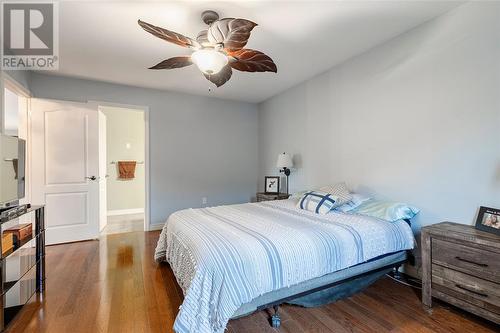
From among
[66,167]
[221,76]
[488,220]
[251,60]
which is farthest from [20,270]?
[488,220]

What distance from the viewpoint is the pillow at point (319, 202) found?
255 cm

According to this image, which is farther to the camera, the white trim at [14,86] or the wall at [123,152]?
the wall at [123,152]

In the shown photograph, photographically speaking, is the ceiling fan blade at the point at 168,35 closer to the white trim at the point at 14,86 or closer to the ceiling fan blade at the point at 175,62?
the ceiling fan blade at the point at 175,62

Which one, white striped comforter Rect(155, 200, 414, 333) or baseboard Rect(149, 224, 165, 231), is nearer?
white striped comforter Rect(155, 200, 414, 333)

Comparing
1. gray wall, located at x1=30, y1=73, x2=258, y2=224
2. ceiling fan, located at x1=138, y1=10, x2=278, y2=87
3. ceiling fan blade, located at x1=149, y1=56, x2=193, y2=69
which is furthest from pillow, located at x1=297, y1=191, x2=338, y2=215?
gray wall, located at x1=30, y1=73, x2=258, y2=224

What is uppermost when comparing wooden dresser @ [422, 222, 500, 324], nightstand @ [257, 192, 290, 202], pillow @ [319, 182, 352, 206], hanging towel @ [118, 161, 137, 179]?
hanging towel @ [118, 161, 137, 179]

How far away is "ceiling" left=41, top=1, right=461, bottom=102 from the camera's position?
2037 mm

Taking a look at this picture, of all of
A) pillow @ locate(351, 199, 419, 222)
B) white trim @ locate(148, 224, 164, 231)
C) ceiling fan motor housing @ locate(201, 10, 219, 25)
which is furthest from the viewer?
white trim @ locate(148, 224, 164, 231)

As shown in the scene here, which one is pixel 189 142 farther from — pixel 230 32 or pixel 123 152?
pixel 230 32

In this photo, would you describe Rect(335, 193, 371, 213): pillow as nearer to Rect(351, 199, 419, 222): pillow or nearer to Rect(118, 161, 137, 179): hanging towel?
Rect(351, 199, 419, 222): pillow

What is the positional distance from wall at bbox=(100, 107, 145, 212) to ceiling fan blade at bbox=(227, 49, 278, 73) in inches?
160

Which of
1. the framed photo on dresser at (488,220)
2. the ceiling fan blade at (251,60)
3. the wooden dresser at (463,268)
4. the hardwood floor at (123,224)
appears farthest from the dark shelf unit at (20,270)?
the framed photo on dresser at (488,220)

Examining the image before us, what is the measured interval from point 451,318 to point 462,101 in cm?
173

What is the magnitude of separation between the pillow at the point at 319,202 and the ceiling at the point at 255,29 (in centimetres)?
167
